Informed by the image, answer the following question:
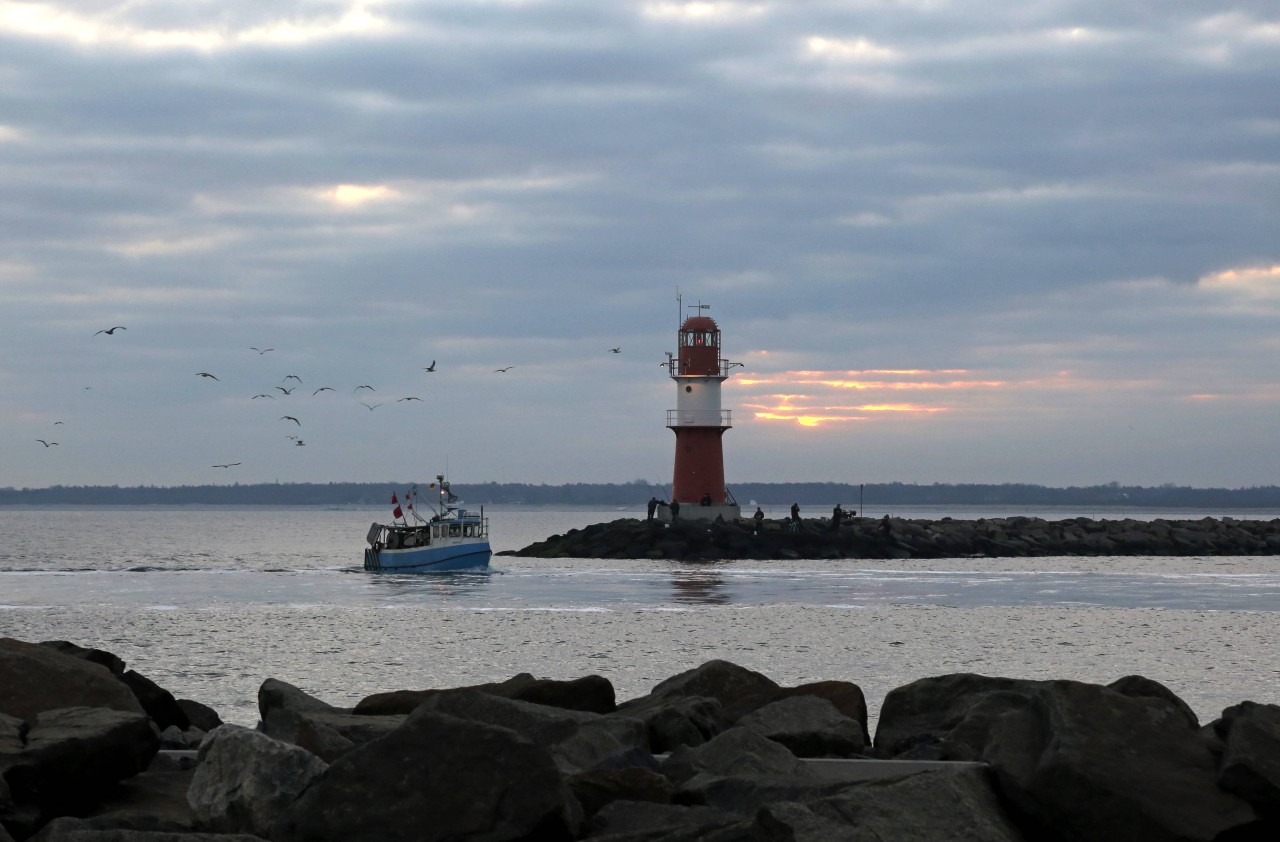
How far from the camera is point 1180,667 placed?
21.9m

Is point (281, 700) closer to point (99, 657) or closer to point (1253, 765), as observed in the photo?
point (99, 657)

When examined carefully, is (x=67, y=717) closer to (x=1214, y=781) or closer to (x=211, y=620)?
(x=1214, y=781)

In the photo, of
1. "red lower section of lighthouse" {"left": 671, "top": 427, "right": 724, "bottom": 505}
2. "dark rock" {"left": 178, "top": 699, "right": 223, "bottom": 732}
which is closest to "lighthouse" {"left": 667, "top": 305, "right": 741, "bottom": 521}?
"red lower section of lighthouse" {"left": 671, "top": 427, "right": 724, "bottom": 505}

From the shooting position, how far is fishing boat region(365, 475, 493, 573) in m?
47.2

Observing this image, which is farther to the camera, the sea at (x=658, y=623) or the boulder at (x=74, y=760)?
the sea at (x=658, y=623)

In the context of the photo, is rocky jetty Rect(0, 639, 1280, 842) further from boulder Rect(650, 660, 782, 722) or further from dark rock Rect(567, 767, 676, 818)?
boulder Rect(650, 660, 782, 722)

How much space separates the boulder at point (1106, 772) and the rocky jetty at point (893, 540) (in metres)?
46.0

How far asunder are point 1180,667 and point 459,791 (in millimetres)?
18236

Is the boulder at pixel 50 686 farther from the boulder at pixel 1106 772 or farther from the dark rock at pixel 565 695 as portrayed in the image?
the boulder at pixel 1106 772

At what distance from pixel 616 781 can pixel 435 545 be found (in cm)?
4126

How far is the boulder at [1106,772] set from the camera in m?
6.35

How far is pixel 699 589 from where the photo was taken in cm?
3950

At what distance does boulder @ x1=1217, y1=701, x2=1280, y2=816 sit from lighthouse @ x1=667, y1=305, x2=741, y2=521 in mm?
45894

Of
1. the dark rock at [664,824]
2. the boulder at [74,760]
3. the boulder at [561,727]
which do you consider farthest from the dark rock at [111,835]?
the boulder at [561,727]
